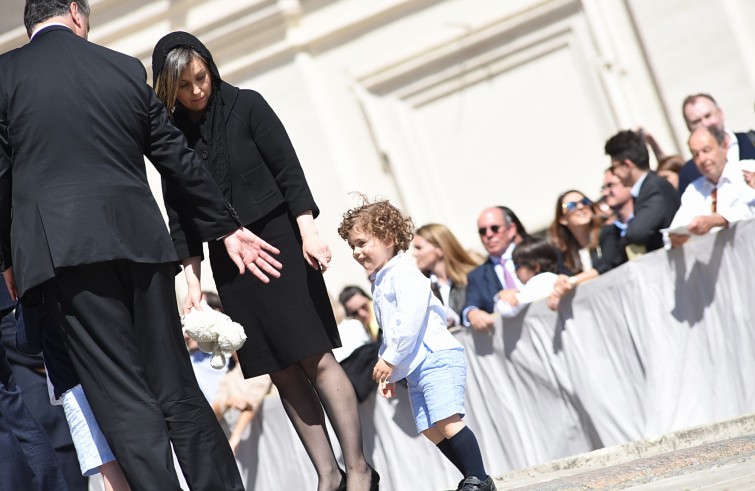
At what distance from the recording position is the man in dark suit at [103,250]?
4000mm

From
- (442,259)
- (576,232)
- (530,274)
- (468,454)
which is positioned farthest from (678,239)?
(468,454)

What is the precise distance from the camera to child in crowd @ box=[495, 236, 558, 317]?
6598mm

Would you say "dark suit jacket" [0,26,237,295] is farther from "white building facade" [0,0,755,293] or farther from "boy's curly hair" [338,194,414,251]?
"white building facade" [0,0,755,293]

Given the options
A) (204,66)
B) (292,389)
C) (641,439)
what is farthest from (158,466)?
(641,439)

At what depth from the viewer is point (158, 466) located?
3977 mm

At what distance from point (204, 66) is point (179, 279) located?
6.13 meters

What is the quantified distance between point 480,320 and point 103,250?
3029 millimetres

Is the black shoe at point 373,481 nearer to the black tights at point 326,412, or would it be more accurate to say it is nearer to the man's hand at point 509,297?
the black tights at point 326,412

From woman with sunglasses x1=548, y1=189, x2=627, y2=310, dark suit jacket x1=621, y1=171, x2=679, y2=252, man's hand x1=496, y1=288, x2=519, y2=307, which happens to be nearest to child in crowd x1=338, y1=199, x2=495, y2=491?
man's hand x1=496, y1=288, x2=519, y2=307

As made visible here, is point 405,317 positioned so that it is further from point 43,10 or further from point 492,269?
point 492,269

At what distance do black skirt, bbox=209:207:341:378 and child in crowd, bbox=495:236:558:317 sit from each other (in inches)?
85.8

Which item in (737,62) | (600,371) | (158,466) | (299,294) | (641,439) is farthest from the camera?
(737,62)

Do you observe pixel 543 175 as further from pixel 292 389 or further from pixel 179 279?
pixel 292 389

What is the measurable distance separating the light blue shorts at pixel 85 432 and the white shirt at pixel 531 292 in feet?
9.13
